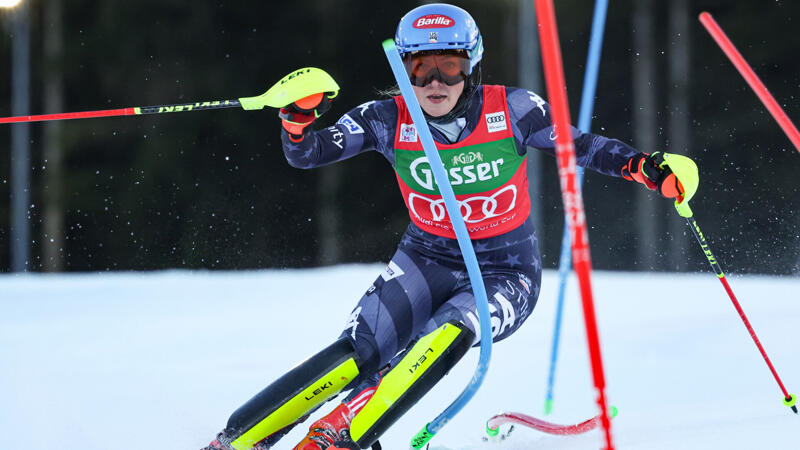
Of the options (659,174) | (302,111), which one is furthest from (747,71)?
(302,111)

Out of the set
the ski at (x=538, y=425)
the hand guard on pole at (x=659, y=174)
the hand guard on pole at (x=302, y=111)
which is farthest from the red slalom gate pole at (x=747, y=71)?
the ski at (x=538, y=425)

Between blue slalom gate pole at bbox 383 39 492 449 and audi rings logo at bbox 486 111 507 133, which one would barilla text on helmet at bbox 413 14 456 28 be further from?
blue slalom gate pole at bbox 383 39 492 449

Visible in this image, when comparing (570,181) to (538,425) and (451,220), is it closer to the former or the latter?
(451,220)

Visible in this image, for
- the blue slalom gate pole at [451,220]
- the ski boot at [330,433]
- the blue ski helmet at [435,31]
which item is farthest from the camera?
the blue ski helmet at [435,31]

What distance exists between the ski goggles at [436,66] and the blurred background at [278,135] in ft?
15.0

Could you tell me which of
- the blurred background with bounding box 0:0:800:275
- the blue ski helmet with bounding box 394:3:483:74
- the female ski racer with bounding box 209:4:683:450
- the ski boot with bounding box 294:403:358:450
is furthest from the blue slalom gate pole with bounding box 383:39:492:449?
the blurred background with bounding box 0:0:800:275

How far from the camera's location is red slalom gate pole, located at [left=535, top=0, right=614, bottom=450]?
4.03 feet

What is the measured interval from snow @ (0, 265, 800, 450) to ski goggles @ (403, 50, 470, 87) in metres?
1.22

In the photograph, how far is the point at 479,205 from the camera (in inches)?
107

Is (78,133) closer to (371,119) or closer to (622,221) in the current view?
(622,221)

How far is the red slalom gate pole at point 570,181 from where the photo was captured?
4.03ft

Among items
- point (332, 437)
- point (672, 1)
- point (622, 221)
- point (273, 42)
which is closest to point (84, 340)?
point (332, 437)

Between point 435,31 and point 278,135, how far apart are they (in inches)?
194

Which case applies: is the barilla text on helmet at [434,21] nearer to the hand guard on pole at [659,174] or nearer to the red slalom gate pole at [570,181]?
the hand guard on pole at [659,174]
